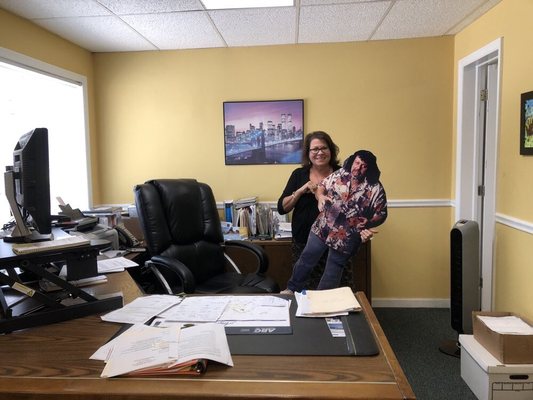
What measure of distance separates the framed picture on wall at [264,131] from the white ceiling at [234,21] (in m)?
0.53

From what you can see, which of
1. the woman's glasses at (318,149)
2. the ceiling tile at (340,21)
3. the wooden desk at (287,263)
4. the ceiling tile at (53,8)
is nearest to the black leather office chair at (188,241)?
the wooden desk at (287,263)

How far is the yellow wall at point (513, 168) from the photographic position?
2.37 metres

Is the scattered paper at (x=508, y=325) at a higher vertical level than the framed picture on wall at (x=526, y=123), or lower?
lower

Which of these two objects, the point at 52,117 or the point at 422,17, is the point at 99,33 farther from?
the point at 422,17

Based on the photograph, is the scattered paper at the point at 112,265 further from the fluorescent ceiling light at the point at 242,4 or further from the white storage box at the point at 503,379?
the white storage box at the point at 503,379

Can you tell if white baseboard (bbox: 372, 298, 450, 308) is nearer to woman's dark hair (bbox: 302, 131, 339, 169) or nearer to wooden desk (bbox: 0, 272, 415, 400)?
woman's dark hair (bbox: 302, 131, 339, 169)

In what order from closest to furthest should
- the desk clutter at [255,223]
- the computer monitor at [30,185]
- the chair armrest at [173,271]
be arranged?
the computer monitor at [30,185] < the chair armrest at [173,271] < the desk clutter at [255,223]

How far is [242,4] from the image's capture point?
2.61 meters

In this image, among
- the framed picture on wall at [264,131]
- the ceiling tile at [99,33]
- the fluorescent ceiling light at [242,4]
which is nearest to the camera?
the fluorescent ceiling light at [242,4]

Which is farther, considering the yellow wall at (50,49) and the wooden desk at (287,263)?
the wooden desk at (287,263)

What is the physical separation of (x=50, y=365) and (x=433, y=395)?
205 cm

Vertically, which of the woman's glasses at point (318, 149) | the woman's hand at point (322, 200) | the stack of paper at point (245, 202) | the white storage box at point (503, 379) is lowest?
the white storage box at point (503, 379)

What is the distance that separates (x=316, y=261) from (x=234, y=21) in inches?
70.6

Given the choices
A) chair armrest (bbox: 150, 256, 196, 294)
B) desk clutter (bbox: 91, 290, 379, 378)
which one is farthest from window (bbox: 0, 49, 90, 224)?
desk clutter (bbox: 91, 290, 379, 378)
